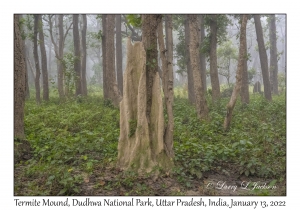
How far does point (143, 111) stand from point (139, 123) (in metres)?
0.26

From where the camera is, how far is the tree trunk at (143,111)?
257 inches

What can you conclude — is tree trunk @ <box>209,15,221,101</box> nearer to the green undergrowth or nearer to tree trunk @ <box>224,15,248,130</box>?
the green undergrowth

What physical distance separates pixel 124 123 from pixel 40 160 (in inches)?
75.8

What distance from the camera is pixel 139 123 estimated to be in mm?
6547

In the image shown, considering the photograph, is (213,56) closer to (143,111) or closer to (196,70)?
(196,70)

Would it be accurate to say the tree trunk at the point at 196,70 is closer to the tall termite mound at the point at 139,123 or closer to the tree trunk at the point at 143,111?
the tree trunk at the point at 143,111

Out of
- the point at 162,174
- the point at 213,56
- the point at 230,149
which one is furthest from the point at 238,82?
the point at 213,56

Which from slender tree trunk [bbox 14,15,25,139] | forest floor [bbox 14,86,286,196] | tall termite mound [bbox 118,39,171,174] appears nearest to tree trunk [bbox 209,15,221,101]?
forest floor [bbox 14,86,286,196]

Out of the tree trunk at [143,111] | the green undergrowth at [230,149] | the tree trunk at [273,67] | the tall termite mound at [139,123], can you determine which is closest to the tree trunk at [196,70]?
the green undergrowth at [230,149]

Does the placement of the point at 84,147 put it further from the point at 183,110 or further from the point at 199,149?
the point at 183,110

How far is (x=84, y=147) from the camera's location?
321 inches

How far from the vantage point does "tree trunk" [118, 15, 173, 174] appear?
652 cm

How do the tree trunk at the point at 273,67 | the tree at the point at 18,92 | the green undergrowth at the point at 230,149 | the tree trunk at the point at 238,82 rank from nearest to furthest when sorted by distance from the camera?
the green undergrowth at the point at 230,149 < the tree at the point at 18,92 < the tree trunk at the point at 238,82 < the tree trunk at the point at 273,67

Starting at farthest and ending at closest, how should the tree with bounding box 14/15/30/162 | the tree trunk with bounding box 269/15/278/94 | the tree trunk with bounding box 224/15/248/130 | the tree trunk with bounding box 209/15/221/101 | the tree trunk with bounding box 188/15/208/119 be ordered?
the tree trunk with bounding box 269/15/278/94 → the tree trunk with bounding box 209/15/221/101 → the tree trunk with bounding box 188/15/208/119 → the tree trunk with bounding box 224/15/248/130 → the tree with bounding box 14/15/30/162
